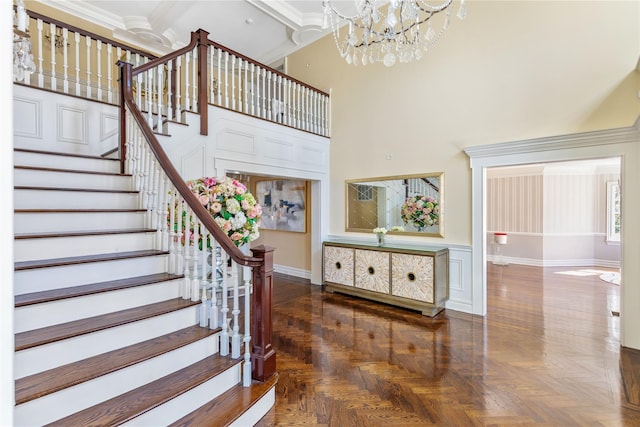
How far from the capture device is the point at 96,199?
274cm

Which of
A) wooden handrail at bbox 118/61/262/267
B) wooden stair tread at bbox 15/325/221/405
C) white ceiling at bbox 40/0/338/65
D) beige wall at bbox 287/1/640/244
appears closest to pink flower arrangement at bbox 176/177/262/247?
wooden handrail at bbox 118/61/262/267

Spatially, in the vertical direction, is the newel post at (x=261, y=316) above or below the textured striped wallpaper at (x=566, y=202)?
below

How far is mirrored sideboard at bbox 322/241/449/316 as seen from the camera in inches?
164

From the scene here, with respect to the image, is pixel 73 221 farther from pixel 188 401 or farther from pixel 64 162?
pixel 188 401

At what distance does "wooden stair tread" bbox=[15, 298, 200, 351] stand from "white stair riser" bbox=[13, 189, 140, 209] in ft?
3.97

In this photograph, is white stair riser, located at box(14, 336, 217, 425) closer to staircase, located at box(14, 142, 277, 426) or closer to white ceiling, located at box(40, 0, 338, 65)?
staircase, located at box(14, 142, 277, 426)

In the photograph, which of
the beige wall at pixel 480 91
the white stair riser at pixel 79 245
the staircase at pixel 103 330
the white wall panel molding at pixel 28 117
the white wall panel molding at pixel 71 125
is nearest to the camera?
the staircase at pixel 103 330

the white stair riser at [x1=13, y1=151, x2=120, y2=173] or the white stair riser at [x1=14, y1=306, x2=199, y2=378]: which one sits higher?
the white stair riser at [x1=13, y1=151, x2=120, y2=173]

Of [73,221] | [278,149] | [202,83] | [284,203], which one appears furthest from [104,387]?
[284,203]

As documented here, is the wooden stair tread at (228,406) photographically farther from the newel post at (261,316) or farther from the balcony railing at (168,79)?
the balcony railing at (168,79)

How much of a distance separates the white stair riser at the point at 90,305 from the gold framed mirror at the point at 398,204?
141 inches

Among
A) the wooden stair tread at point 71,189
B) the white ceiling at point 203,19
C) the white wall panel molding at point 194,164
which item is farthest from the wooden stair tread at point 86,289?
the white ceiling at point 203,19

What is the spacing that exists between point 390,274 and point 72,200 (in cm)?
387

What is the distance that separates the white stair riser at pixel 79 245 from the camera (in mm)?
2029
